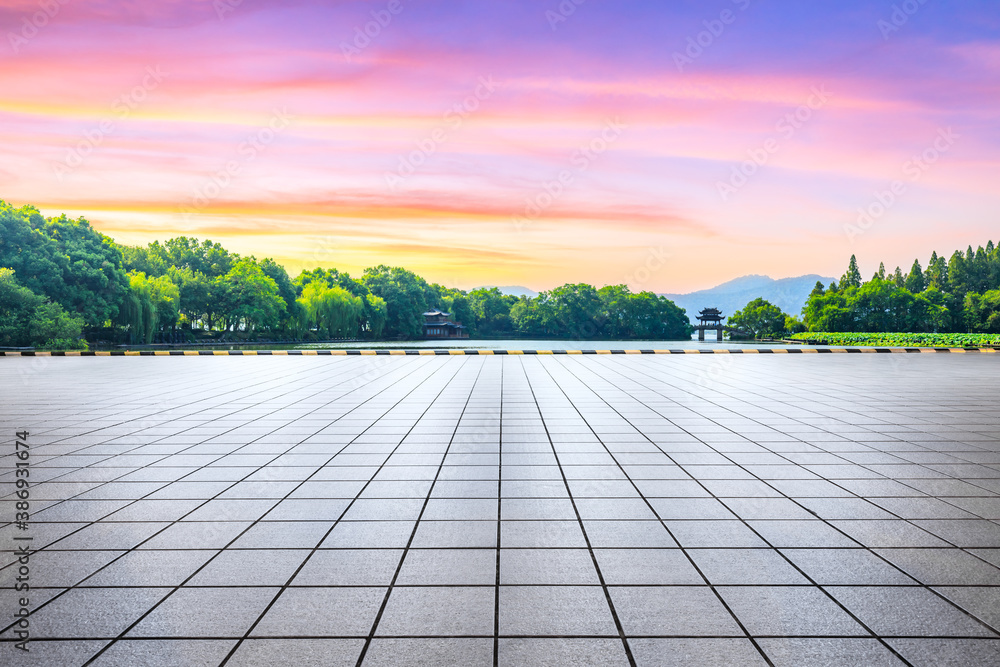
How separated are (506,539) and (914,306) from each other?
5927cm

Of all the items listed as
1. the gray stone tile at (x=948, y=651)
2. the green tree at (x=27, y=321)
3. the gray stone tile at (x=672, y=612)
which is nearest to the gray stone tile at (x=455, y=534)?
the gray stone tile at (x=672, y=612)

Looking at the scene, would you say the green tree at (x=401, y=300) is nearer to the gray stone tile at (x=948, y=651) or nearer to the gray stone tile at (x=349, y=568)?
the gray stone tile at (x=349, y=568)

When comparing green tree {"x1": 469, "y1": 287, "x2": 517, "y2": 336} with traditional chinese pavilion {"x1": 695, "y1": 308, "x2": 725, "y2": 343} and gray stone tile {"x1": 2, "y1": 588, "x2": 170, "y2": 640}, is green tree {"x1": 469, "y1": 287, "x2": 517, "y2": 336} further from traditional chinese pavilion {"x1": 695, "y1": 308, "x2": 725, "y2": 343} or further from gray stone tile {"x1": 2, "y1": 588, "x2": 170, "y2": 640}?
gray stone tile {"x1": 2, "y1": 588, "x2": 170, "y2": 640}

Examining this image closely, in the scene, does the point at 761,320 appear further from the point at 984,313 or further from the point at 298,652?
the point at 298,652

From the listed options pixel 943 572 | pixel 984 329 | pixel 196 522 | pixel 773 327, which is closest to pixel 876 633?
pixel 943 572

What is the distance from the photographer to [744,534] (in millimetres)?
2826

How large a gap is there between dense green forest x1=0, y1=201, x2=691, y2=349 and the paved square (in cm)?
2402

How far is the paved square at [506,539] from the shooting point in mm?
1925

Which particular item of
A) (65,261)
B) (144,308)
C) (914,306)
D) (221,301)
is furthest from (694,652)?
(914,306)

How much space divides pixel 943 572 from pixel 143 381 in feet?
34.7

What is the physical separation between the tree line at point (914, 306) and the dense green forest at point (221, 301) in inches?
429

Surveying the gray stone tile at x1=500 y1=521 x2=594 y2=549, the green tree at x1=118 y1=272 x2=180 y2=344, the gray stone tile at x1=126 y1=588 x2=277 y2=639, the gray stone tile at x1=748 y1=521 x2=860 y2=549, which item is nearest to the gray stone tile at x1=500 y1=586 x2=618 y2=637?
the gray stone tile at x1=500 y1=521 x2=594 y2=549

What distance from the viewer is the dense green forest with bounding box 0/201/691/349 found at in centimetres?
2584

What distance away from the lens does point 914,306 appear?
168ft
